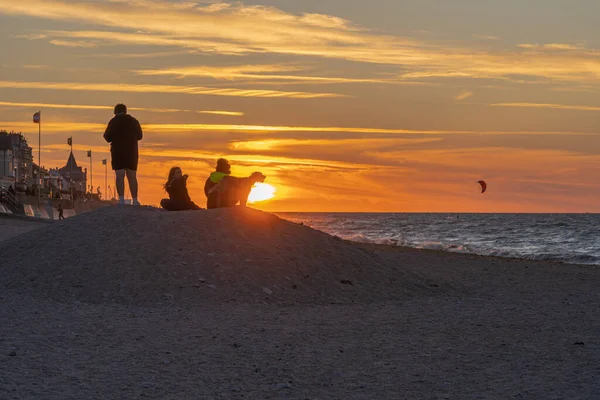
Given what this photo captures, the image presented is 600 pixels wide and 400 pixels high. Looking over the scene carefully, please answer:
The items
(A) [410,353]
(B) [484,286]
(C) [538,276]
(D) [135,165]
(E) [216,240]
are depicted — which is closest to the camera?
(A) [410,353]

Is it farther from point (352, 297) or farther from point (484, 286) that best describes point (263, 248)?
point (484, 286)

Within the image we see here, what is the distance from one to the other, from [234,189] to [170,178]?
1684 mm

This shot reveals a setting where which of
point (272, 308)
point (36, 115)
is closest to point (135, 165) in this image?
point (272, 308)

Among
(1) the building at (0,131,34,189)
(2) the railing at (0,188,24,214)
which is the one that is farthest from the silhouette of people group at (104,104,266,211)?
(1) the building at (0,131,34,189)

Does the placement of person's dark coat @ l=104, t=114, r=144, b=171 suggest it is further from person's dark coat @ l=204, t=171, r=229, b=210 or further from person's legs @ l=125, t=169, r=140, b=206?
person's dark coat @ l=204, t=171, r=229, b=210

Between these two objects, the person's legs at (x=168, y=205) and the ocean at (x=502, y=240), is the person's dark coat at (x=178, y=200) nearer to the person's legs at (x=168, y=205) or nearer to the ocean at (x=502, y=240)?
the person's legs at (x=168, y=205)

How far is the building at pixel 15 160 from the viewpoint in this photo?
385 ft

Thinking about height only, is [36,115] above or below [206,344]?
above

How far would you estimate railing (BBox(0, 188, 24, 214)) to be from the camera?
68.1 meters

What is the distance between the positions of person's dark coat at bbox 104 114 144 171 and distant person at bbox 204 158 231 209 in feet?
6.86

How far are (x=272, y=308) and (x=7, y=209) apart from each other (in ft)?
190

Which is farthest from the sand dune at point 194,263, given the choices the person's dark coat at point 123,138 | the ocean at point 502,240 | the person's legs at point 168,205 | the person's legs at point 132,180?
the ocean at point 502,240

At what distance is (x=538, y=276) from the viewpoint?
83.1 feet

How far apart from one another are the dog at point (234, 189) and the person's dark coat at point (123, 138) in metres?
2.33
